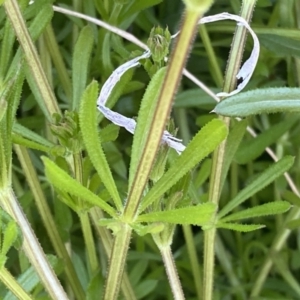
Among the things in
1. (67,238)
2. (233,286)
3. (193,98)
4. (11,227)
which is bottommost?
(11,227)

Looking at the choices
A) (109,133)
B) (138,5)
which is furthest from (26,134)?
(138,5)

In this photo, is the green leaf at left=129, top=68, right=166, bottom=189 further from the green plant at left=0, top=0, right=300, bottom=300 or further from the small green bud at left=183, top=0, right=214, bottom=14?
the small green bud at left=183, top=0, right=214, bottom=14

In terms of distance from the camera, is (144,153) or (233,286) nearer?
(144,153)

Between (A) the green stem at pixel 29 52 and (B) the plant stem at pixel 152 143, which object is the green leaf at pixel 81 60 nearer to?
(A) the green stem at pixel 29 52

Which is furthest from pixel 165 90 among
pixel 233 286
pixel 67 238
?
pixel 233 286

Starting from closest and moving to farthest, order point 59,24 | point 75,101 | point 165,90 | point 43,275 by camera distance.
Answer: point 165,90
point 43,275
point 75,101
point 59,24

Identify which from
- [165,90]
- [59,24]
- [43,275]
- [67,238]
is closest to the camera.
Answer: [165,90]

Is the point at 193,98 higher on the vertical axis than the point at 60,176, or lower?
higher

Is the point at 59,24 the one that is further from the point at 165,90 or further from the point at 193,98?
the point at 165,90
